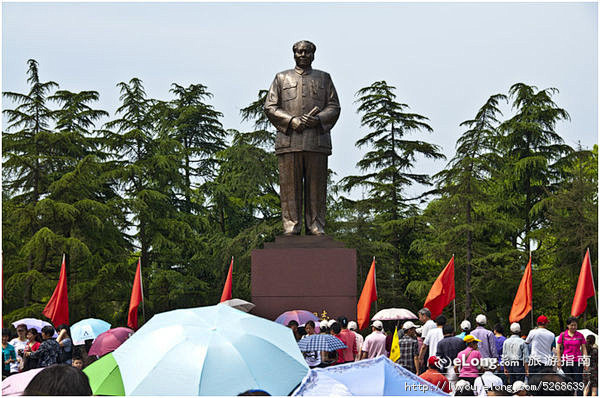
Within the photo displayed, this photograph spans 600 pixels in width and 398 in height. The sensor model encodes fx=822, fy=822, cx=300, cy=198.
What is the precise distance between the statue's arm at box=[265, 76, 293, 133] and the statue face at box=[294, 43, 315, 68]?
0.44 meters

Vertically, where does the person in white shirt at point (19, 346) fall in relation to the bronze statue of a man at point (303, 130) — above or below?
below

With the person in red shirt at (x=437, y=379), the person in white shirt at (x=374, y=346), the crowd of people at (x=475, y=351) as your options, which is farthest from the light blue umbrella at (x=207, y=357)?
the person in white shirt at (x=374, y=346)

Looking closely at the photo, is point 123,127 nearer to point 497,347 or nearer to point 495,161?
point 495,161

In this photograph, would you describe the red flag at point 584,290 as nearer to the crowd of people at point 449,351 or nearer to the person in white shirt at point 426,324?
the crowd of people at point 449,351

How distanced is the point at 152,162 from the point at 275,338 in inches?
890

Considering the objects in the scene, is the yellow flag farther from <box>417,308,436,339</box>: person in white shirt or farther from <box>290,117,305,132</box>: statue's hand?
<box>290,117,305,132</box>: statue's hand

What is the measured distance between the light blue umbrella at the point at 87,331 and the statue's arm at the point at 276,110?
4801mm

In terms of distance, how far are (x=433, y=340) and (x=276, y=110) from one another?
4621mm

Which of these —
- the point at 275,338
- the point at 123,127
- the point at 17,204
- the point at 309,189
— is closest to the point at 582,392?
the point at 275,338

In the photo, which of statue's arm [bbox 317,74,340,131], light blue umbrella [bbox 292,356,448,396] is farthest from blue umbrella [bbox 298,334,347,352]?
statue's arm [bbox 317,74,340,131]

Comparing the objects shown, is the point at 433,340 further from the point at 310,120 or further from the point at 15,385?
the point at 15,385

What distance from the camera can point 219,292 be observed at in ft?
89.6

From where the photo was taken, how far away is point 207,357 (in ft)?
18.4

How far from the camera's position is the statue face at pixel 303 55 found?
1262cm
